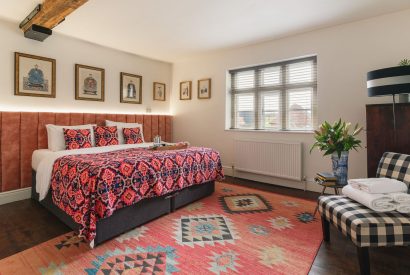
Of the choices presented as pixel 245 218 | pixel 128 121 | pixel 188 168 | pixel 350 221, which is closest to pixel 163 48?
pixel 128 121

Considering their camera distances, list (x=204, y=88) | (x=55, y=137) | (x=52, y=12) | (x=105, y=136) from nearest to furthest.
Answer: (x=52, y=12)
(x=55, y=137)
(x=105, y=136)
(x=204, y=88)

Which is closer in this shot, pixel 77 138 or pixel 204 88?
pixel 77 138

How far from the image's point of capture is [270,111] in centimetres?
412

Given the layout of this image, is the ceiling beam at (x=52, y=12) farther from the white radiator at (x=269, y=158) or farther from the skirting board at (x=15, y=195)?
the white radiator at (x=269, y=158)

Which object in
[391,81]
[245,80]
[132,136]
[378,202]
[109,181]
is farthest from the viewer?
[245,80]

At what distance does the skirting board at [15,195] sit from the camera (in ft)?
9.87

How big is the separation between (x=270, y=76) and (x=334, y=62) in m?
1.05

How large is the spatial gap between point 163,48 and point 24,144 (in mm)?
2717

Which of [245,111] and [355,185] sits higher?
[245,111]

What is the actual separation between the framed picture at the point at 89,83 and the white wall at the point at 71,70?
0.25 feet

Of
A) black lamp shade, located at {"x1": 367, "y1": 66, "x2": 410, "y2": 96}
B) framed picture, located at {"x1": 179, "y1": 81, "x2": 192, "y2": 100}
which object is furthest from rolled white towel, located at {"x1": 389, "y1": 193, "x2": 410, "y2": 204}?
framed picture, located at {"x1": 179, "y1": 81, "x2": 192, "y2": 100}

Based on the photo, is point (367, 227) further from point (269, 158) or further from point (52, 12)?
point (52, 12)

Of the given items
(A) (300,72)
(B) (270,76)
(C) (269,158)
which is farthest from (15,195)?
(A) (300,72)

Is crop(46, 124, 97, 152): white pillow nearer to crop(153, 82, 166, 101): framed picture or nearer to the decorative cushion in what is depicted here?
crop(153, 82, 166, 101): framed picture
